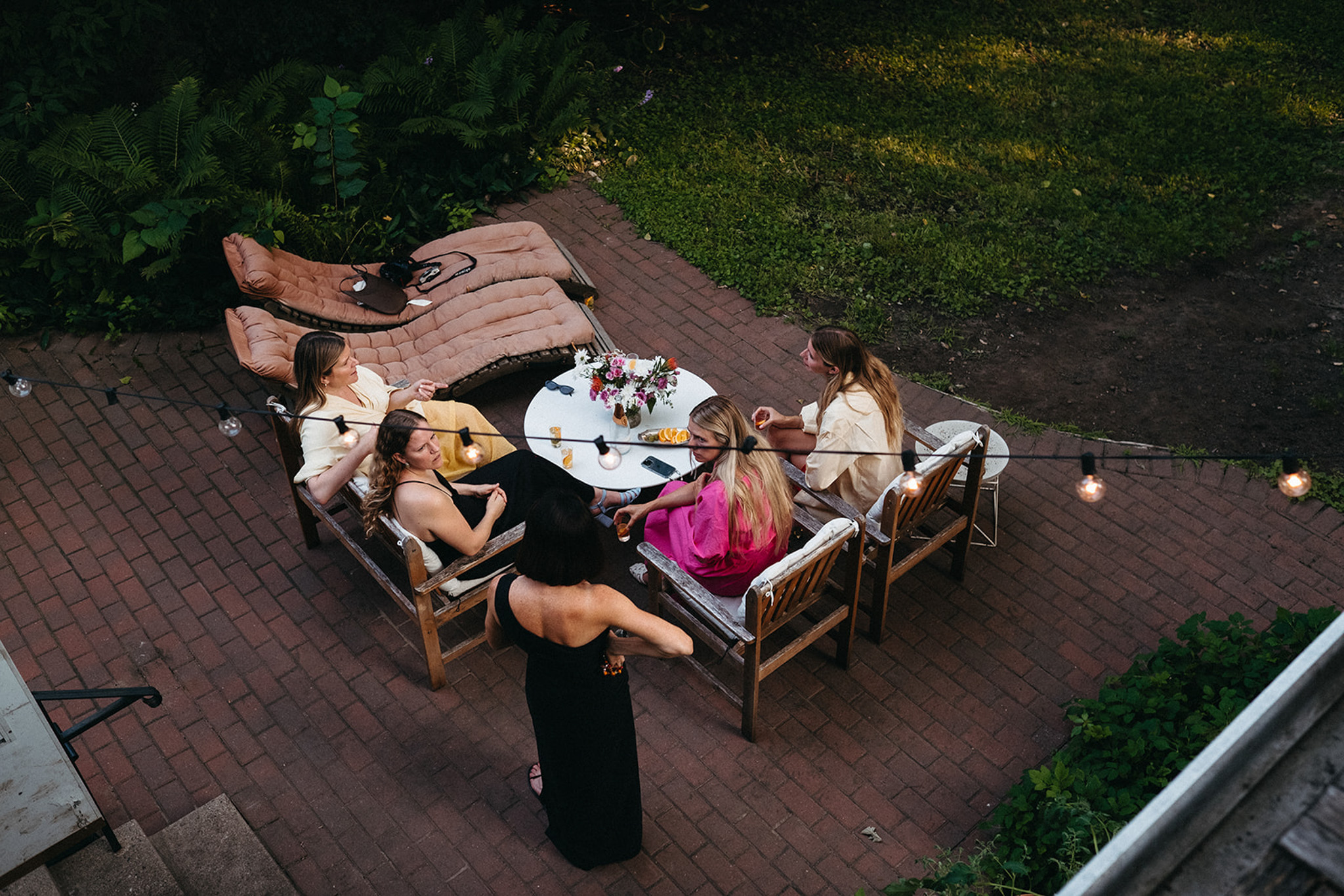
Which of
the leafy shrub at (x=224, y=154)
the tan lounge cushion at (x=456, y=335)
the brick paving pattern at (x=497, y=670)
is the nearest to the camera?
the brick paving pattern at (x=497, y=670)

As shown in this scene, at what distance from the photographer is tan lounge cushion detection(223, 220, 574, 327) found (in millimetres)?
7109

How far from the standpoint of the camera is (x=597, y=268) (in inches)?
343

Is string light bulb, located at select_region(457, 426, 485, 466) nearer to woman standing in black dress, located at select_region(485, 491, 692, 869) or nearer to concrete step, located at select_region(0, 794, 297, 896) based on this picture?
woman standing in black dress, located at select_region(485, 491, 692, 869)

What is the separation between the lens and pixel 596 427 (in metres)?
6.25

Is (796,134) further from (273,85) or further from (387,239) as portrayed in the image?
(273,85)

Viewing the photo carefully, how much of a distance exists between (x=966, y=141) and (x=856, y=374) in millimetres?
5758

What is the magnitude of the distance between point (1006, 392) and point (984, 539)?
1.62m

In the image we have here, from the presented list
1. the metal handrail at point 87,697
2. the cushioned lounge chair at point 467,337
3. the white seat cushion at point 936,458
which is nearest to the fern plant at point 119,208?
the cushioned lounge chair at point 467,337

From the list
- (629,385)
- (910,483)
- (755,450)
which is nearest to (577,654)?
(755,450)

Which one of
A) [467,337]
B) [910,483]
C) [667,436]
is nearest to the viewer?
[910,483]

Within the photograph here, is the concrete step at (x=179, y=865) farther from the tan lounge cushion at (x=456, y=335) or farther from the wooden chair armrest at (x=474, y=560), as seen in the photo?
the tan lounge cushion at (x=456, y=335)

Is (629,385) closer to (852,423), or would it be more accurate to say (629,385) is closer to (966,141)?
(852,423)

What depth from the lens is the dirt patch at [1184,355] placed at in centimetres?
→ 711

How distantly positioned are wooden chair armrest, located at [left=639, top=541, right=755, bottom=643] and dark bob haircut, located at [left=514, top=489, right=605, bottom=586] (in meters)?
1.31
